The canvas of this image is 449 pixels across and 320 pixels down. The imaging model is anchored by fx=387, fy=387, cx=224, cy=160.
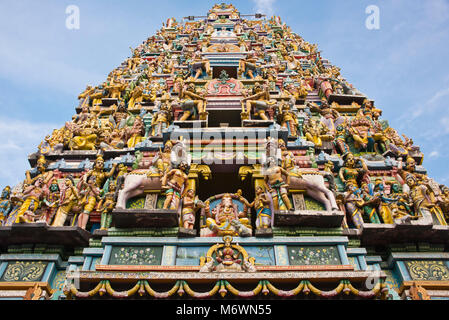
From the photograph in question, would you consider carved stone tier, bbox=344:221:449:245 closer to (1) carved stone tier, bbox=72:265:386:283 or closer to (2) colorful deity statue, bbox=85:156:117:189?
(1) carved stone tier, bbox=72:265:386:283

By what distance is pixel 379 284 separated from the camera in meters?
6.84

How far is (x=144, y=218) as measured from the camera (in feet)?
27.7

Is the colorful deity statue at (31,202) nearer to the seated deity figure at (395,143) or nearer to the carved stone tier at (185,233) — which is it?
the carved stone tier at (185,233)

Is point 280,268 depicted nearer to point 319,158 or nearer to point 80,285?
point 80,285

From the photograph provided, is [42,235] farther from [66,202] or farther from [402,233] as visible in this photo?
[402,233]

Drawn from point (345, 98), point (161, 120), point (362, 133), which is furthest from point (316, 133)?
point (161, 120)

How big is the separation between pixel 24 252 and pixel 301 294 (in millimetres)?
6138

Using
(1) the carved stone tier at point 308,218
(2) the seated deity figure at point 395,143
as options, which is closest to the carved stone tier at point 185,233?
(1) the carved stone tier at point 308,218

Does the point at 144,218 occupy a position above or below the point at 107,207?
below

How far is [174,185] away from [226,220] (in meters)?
1.54

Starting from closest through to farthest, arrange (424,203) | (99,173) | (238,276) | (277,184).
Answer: (238,276) → (277,184) → (424,203) → (99,173)

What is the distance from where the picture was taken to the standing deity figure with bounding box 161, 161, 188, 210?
8.92 metres

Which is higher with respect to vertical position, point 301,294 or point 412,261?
point 412,261
